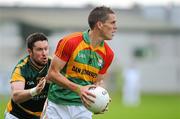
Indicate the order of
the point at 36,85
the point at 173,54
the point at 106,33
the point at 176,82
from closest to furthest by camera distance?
the point at 106,33, the point at 36,85, the point at 176,82, the point at 173,54

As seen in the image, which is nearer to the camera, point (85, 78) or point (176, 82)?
point (85, 78)

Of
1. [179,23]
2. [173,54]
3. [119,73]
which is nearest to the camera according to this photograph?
[119,73]

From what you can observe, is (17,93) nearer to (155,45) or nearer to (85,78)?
(85,78)

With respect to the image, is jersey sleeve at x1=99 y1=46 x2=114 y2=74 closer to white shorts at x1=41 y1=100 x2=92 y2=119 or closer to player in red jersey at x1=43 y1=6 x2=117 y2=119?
player in red jersey at x1=43 y1=6 x2=117 y2=119

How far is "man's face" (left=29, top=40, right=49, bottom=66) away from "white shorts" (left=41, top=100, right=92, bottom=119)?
2.92ft

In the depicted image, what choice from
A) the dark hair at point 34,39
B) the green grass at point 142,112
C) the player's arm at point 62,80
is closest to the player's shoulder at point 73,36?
the player's arm at point 62,80

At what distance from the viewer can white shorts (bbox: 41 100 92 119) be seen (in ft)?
35.5

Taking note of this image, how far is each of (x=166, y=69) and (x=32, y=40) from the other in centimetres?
5357

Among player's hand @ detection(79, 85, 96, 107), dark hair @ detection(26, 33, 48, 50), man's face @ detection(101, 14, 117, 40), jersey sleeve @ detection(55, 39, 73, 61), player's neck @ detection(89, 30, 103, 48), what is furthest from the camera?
dark hair @ detection(26, 33, 48, 50)

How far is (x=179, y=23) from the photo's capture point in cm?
7544

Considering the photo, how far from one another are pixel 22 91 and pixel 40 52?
0.69 metres

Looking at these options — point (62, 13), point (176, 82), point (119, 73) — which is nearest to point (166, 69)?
point (176, 82)

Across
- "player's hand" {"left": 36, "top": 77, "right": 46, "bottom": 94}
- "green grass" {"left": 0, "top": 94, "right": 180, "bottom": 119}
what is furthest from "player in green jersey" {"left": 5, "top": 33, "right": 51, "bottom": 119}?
"green grass" {"left": 0, "top": 94, "right": 180, "bottom": 119}

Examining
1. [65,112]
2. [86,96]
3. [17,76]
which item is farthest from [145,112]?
[86,96]
